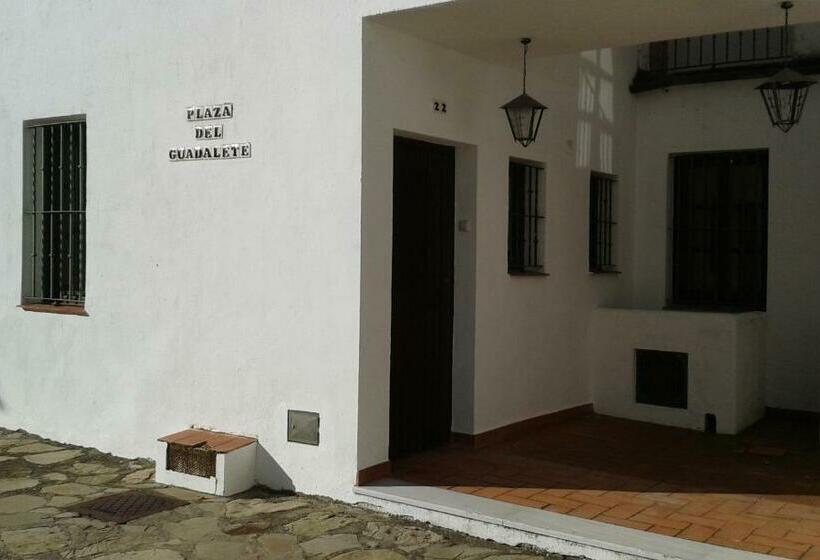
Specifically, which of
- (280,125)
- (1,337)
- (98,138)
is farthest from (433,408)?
(1,337)

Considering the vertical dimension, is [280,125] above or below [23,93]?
below

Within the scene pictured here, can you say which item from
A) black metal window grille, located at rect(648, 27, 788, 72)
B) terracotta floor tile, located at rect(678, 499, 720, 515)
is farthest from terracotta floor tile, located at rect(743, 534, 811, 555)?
black metal window grille, located at rect(648, 27, 788, 72)

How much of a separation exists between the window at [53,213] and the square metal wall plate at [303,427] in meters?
2.84

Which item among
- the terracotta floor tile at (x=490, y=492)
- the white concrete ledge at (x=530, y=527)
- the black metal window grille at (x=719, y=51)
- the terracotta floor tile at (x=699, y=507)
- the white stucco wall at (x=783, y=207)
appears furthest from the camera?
the black metal window grille at (x=719, y=51)

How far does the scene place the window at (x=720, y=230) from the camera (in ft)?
32.7

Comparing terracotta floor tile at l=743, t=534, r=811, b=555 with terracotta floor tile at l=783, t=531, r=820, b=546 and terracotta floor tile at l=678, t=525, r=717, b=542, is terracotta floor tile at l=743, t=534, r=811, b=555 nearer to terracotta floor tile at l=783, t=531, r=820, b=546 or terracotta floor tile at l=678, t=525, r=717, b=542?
terracotta floor tile at l=783, t=531, r=820, b=546

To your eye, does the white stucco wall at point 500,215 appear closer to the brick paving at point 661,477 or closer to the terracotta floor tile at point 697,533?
the brick paving at point 661,477

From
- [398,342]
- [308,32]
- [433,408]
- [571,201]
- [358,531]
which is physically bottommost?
[358,531]

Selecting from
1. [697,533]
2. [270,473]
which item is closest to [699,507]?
[697,533]

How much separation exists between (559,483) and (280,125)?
11.1 ft

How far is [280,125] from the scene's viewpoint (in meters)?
6.64

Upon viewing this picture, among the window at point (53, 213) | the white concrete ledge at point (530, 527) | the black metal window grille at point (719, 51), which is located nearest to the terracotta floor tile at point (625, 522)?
the white concrete ledge at point (530, 527)

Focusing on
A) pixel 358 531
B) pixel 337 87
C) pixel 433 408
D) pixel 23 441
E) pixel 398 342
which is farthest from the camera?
pixel 23 441

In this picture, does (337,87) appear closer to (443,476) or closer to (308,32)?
(308,32)
